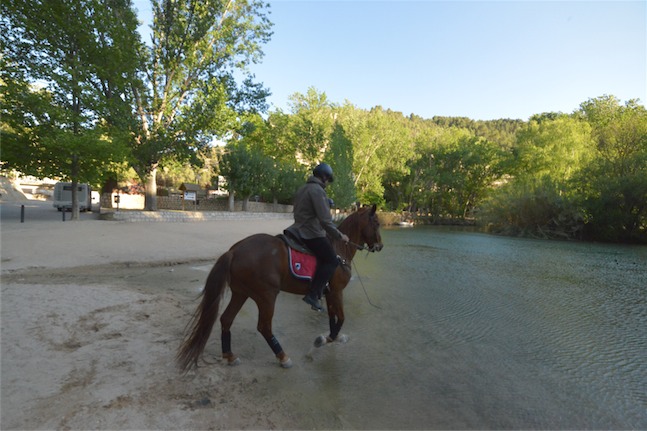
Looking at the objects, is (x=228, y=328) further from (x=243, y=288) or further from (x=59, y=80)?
(x=59, y=80)

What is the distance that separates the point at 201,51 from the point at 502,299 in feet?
83.8

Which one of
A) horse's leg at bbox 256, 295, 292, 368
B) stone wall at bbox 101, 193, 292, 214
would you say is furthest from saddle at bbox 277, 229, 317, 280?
stone wall at bbox 101, 193, 292, 214

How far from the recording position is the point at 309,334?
5547 mm

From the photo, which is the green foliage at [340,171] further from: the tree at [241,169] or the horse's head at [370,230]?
the horse's head at [370,230]

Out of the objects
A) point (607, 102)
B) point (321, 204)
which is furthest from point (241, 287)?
point (607, 102)

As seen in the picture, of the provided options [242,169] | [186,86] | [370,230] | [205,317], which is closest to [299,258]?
[205,317]

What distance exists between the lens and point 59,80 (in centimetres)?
1512

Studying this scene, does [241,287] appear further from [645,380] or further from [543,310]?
[543,310]

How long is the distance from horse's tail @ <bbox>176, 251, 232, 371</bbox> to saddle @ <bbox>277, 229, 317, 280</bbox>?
30.8 inches

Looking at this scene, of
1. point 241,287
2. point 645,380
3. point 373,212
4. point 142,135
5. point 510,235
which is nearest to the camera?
point 241,287

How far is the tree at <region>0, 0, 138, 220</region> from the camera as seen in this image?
14977mm

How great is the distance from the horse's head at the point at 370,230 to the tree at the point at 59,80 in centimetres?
1587

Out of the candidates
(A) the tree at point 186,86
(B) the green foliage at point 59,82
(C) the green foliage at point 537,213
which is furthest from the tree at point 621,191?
(B) the green foliage at point 59,82

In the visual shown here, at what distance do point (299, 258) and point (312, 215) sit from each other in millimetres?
603
